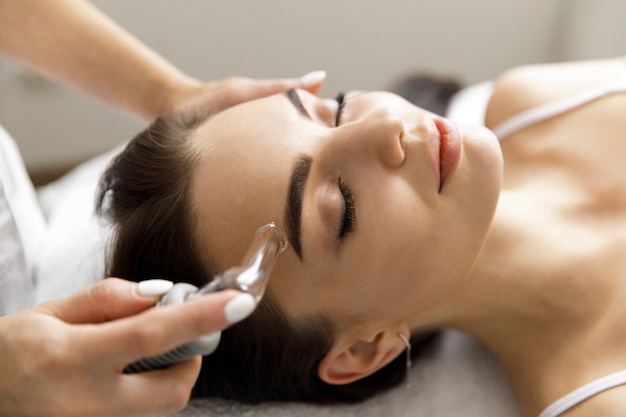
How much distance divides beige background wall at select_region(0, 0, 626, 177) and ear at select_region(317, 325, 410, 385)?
1.49 m

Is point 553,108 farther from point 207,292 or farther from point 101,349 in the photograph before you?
point 101,349

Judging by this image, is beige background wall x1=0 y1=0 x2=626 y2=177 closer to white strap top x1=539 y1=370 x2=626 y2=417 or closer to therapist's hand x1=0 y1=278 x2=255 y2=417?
white strap top x1=539 y1=370 x2=626 y2=417

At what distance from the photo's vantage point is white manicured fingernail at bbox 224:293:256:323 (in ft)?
2.34

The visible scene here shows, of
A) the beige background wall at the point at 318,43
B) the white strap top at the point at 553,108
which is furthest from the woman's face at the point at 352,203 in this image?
the beige background wall at the point at 318,43

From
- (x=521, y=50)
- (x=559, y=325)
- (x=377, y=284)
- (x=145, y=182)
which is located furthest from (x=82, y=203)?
(x=521, y=50)

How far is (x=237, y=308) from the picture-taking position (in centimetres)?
72

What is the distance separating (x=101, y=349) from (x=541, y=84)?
1258 mm

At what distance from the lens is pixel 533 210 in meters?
1.33

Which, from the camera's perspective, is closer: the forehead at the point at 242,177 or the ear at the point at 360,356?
the forehead at the point at 242,177

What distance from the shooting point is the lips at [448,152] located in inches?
42.4

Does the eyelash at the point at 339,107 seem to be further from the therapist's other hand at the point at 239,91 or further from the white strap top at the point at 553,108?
the white strap top at the point at 553,108

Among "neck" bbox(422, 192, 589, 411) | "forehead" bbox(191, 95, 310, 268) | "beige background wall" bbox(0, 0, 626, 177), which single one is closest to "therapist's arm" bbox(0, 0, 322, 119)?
"forehead" bbox(191, 95, 310, 268)

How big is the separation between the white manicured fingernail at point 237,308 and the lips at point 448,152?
462mm

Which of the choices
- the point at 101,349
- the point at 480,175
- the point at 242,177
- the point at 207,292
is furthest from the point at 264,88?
the point at 101,349
